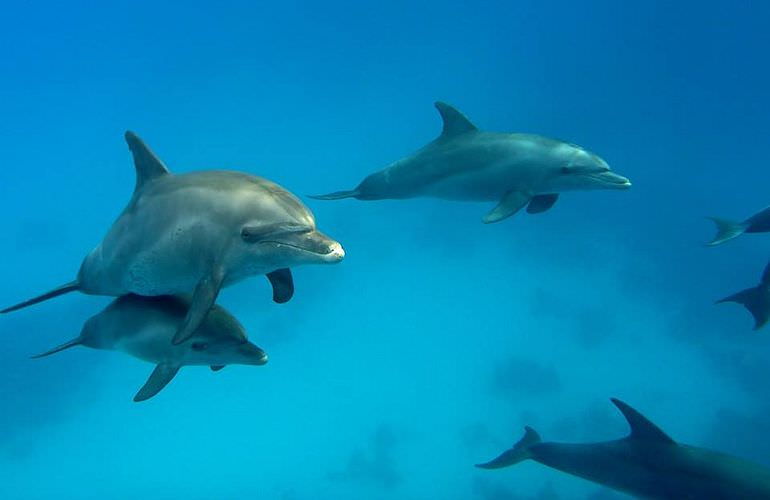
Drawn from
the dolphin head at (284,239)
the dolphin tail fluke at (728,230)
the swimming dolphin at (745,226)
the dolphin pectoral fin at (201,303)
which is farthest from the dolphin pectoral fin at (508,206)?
the dolphin pectoral fin at (201,303)

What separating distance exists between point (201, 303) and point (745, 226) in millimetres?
9312

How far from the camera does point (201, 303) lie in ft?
12.0

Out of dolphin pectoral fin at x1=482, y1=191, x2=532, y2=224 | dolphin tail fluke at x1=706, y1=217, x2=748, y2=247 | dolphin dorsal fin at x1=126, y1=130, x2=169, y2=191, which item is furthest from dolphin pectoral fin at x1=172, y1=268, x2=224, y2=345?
dolphin tail fluke at x1=706, y1=217, x2=748, y2=247

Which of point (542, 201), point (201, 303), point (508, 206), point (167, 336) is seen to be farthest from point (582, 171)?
point (201, 303)

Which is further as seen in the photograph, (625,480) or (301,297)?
(301,297)

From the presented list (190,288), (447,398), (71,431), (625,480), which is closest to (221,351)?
(190,288)

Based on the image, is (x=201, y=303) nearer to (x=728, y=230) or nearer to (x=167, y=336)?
(x=167, y=336)

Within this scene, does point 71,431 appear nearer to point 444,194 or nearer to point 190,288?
point 444,194

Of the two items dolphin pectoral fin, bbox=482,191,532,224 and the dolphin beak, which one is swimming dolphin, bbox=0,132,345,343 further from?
the dolphin beak

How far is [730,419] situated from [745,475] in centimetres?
2495

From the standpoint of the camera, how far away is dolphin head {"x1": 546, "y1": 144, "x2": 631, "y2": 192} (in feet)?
26.6

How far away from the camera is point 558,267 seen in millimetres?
35375

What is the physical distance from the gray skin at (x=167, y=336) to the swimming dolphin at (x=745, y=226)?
26.0ft

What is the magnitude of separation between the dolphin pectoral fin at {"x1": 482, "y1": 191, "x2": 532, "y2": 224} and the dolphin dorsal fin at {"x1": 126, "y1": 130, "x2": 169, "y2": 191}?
14.3 ft
